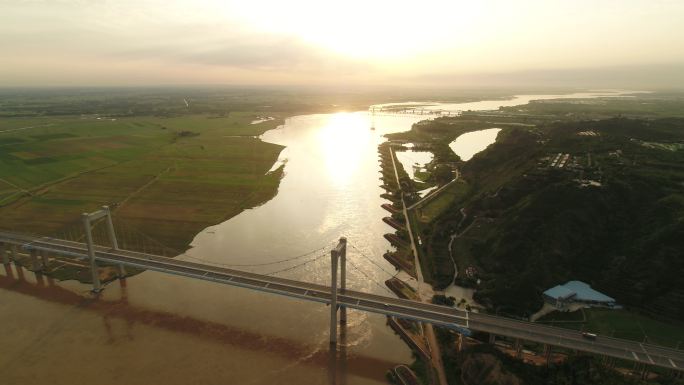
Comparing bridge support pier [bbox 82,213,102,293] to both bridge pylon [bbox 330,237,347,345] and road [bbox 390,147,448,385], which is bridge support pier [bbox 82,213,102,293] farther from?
road [bbox 390,147,448,385]

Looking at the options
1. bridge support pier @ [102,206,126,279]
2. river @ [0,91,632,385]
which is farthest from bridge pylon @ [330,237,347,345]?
bridge support pier @ [102,206,126,279]

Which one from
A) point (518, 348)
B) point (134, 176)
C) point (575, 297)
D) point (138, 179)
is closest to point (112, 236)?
point (518, 348)

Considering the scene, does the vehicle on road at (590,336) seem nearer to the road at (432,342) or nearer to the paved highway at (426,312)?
the paved highway at (426,312)

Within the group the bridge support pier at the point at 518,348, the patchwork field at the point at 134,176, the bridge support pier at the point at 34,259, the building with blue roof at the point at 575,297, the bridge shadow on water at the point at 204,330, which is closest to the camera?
the bridge support pier at the point at 518,348

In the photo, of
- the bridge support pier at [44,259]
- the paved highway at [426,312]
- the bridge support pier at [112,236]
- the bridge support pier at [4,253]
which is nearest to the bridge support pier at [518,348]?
the paved highway at [426,312]

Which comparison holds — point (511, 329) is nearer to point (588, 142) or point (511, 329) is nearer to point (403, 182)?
point (403, 182)

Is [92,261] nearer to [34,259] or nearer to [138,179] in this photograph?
[34,259]

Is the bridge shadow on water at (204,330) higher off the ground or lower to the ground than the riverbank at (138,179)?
lower
